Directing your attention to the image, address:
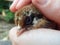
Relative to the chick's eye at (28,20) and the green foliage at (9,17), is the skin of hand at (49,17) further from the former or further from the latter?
the green foliage at (9,17)

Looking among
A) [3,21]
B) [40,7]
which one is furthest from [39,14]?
[3,21]

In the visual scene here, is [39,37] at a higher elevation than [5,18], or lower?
higher

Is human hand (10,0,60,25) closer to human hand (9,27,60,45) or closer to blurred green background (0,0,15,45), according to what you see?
human hand (9,27,60,45)

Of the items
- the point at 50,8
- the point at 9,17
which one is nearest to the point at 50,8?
the point at 50,8

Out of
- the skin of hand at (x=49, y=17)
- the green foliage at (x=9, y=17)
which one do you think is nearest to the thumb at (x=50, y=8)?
the skin of hand at (x=49, y=17)

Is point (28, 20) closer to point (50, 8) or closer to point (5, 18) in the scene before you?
point (50, 8)

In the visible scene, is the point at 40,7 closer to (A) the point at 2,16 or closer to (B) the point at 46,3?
(B) the point at 46,3

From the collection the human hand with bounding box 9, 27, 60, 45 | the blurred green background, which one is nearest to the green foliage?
the blurred green background

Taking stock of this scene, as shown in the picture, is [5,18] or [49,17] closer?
[49,17]
